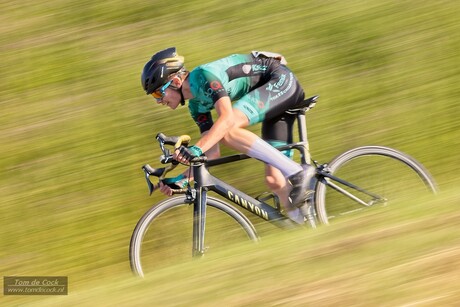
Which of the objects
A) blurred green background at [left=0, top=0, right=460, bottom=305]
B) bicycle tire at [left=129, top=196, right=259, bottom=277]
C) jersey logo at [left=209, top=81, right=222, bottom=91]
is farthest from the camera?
blurred green background at [left=0, top=0, right=460, bottom=305]

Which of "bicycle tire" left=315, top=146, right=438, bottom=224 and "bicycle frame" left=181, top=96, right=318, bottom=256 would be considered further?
"bicycle tire" left=315, top=146, right=438, bottom=224

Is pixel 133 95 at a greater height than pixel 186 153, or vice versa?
pixel 186 153

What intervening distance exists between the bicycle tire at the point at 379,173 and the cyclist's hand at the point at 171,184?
4.00ft

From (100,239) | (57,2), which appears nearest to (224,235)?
(100,239)

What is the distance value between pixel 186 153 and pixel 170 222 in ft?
2.17

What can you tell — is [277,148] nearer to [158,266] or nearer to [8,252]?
[158,266]

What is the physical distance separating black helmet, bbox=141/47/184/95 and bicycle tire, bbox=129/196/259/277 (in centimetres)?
91

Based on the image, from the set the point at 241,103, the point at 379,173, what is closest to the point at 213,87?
the point at 241,103

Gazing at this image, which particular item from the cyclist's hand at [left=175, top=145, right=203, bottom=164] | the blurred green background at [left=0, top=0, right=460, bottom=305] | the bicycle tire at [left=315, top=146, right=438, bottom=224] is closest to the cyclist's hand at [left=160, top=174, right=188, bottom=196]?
the cyclist's hand at [left=175, top=145, right=203, bottom=164]

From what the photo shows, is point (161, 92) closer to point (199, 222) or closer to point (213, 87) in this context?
point (213, 87)

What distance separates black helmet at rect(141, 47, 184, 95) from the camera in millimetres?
6633

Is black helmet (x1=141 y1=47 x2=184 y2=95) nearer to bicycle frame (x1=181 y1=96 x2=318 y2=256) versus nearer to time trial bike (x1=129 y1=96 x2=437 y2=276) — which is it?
time trial bike (x1=129 y1=96 x2=437 y2=276)

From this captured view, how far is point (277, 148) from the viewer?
6922 mm

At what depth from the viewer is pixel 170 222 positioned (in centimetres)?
671
